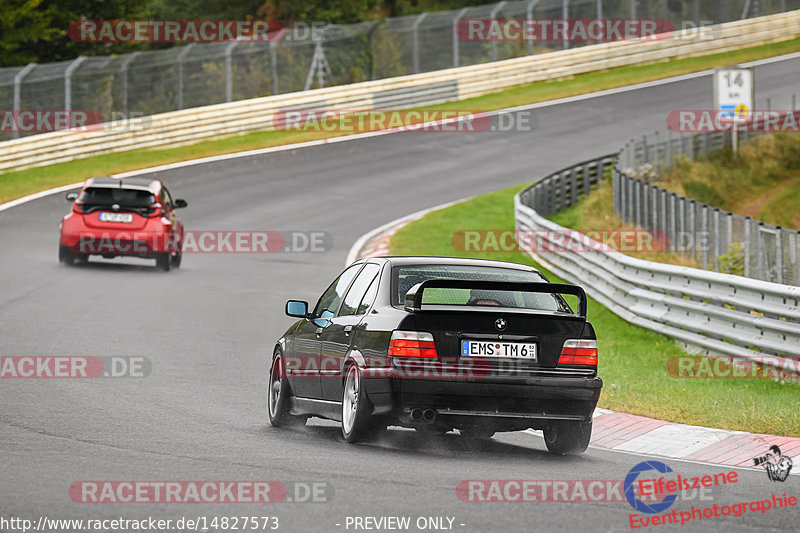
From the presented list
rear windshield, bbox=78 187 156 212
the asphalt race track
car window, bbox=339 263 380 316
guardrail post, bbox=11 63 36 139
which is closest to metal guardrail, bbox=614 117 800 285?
the asphalt race track

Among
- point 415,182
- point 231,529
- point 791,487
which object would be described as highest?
point 231,529

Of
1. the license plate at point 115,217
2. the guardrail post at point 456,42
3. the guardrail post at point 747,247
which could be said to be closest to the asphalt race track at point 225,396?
the license plate at point 115,217

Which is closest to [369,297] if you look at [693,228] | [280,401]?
[280,401]

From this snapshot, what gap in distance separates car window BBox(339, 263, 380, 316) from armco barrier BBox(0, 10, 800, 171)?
2551 centimetres

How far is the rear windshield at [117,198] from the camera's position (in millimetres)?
21156

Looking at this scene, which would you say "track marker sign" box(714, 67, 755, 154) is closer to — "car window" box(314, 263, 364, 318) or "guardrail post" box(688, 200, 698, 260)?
"guardrail post" box(688, 200, 698, 260)

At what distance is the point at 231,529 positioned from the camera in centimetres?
618

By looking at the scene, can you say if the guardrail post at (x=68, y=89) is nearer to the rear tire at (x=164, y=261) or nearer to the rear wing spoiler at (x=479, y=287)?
the rear tire at (x=164, y=261)

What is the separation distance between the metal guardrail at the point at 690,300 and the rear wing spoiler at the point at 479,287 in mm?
4575

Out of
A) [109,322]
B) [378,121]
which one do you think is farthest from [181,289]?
[378,121]

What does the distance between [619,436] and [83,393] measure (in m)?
4.63

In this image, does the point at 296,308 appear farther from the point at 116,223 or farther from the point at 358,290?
the point at 116,223

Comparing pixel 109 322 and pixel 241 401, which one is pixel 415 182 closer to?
pixel 109 322

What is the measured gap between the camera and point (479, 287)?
845 cm
